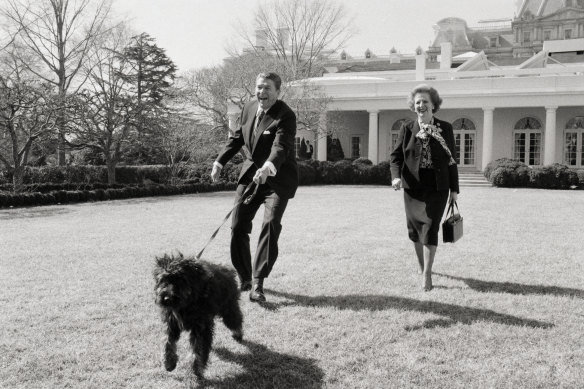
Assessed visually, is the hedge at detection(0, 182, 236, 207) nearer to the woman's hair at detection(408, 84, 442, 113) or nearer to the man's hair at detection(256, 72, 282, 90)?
the man's hair at detection(256, 72, 282, 90)

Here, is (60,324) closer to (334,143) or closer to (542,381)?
(542,381)

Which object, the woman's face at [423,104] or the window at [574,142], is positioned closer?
the woman's face at [423,104]

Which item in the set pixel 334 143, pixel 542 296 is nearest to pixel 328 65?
pixel 334 143

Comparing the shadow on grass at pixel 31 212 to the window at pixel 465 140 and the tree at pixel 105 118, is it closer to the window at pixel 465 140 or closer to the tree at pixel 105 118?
the tree at pixel 105 118

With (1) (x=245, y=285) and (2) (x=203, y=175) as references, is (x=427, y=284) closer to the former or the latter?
(1) (x=245, y=285)

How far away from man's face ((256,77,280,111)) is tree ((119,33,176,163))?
62.6 ft

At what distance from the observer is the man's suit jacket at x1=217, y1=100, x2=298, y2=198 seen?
4.83 metres

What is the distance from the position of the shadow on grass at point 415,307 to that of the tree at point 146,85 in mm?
19597

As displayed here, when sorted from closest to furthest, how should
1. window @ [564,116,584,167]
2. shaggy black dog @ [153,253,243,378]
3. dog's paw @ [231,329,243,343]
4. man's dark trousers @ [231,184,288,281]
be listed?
shaggy black dog @ [153,253,243,378] → dog's paw @ [231,329,243,343] → man's dark trousers @ [231,184,288,281] → window @ [564,116,584,167]

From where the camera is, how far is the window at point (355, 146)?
36.9 m

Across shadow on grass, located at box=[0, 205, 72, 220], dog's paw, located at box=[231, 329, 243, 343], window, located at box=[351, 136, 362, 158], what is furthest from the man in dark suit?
window, located at box=[351, 136, 362, 158]

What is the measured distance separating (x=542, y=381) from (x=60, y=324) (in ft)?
11.4

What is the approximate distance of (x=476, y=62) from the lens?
138 feet

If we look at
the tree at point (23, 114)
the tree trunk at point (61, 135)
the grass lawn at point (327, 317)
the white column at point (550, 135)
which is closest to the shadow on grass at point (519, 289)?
the grass lawn at point (327, 317)
